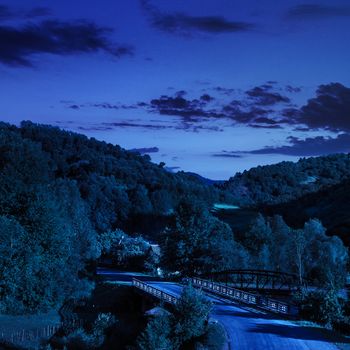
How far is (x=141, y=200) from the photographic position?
16875 cm

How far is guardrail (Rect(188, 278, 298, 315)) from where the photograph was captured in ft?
159

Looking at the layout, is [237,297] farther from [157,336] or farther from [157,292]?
[157,336]

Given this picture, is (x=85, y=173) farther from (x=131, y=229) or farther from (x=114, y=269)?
(x=114, y=269)

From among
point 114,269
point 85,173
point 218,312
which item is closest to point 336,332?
point 218,312

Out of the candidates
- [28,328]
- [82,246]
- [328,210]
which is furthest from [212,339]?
[328,210]

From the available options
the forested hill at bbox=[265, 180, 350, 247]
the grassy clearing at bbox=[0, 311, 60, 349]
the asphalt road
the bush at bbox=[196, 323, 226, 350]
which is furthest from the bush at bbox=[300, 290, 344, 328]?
the forested hill at bbox=[265, 180, 350, 247]

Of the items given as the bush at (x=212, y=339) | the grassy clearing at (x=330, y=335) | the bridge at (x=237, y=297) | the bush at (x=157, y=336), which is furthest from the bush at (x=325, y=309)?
the bush at (x=157, y=336)

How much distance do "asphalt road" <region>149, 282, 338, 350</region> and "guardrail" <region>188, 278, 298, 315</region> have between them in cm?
160

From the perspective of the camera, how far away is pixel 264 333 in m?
39.4

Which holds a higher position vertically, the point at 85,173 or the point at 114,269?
the point at 85,173

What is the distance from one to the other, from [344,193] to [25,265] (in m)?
145

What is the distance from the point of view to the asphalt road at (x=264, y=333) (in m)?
35.7

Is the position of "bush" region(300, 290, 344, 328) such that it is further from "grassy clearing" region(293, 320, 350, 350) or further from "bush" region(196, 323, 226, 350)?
"bush" region(196, 323, 226, 350)

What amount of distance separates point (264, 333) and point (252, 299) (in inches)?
645
